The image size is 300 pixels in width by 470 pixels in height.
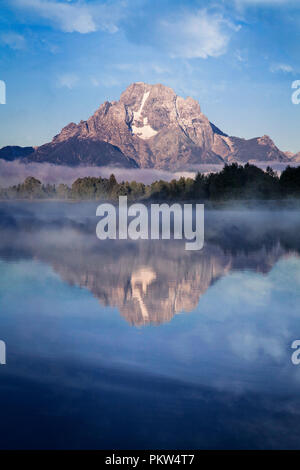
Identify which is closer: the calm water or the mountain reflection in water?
the calm water

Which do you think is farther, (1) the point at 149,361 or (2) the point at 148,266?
(2) the point at 148,266

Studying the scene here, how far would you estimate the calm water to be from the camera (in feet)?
22.2

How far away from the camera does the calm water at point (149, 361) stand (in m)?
6.78

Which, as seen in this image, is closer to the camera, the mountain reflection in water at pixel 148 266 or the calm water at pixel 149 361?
the calm water at pixel 149 361

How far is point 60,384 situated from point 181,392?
7.39ft

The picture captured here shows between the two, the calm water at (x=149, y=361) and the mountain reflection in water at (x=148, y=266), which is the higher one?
the mountain reflection in water at (x=148, y=266)

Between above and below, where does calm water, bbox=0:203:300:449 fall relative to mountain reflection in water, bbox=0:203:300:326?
below

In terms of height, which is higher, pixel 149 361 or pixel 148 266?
pixel 148 266

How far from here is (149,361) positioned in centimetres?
930

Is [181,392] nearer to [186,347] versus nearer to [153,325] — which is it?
[186,347]

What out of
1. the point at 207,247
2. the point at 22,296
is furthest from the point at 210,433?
the point at 207,247

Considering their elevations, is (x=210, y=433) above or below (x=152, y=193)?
below
